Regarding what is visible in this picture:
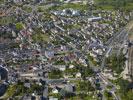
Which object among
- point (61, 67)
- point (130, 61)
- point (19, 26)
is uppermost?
point (19, 26)

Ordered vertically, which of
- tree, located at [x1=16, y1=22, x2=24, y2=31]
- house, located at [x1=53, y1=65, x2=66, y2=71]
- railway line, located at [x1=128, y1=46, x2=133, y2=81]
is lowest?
railway line, located at [x1=128, y1=46, x2=133, y2=81]

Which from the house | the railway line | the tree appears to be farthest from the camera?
the tree

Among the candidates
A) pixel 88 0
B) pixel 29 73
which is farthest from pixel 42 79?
pixel 88 0

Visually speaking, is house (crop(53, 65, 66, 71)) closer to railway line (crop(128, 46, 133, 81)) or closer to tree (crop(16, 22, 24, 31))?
railway line (crop(128, 46, 133, 81))

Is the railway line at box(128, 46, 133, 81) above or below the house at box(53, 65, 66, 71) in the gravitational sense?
below

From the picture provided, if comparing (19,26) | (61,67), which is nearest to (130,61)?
(61,67)

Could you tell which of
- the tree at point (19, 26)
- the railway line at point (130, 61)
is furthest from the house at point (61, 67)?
the tree at point (19, 26)

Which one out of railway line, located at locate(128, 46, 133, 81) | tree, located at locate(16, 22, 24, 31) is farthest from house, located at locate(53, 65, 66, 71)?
tree, located at locate(16, 22, 24, 31)

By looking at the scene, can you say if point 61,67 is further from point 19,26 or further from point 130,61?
point 19,26

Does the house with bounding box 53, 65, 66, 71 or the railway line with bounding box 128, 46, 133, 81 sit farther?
the house with bounding box 53, 65, 66, 71

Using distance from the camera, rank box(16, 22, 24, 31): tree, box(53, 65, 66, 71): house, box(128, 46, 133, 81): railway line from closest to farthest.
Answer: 1. box(128, 46, 133, 81): railway line
2. box(53, 65, 66, 71): house
3. box(16, 22, 24, 31): tree

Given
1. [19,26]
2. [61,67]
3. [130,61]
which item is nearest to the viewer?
[61,67]
